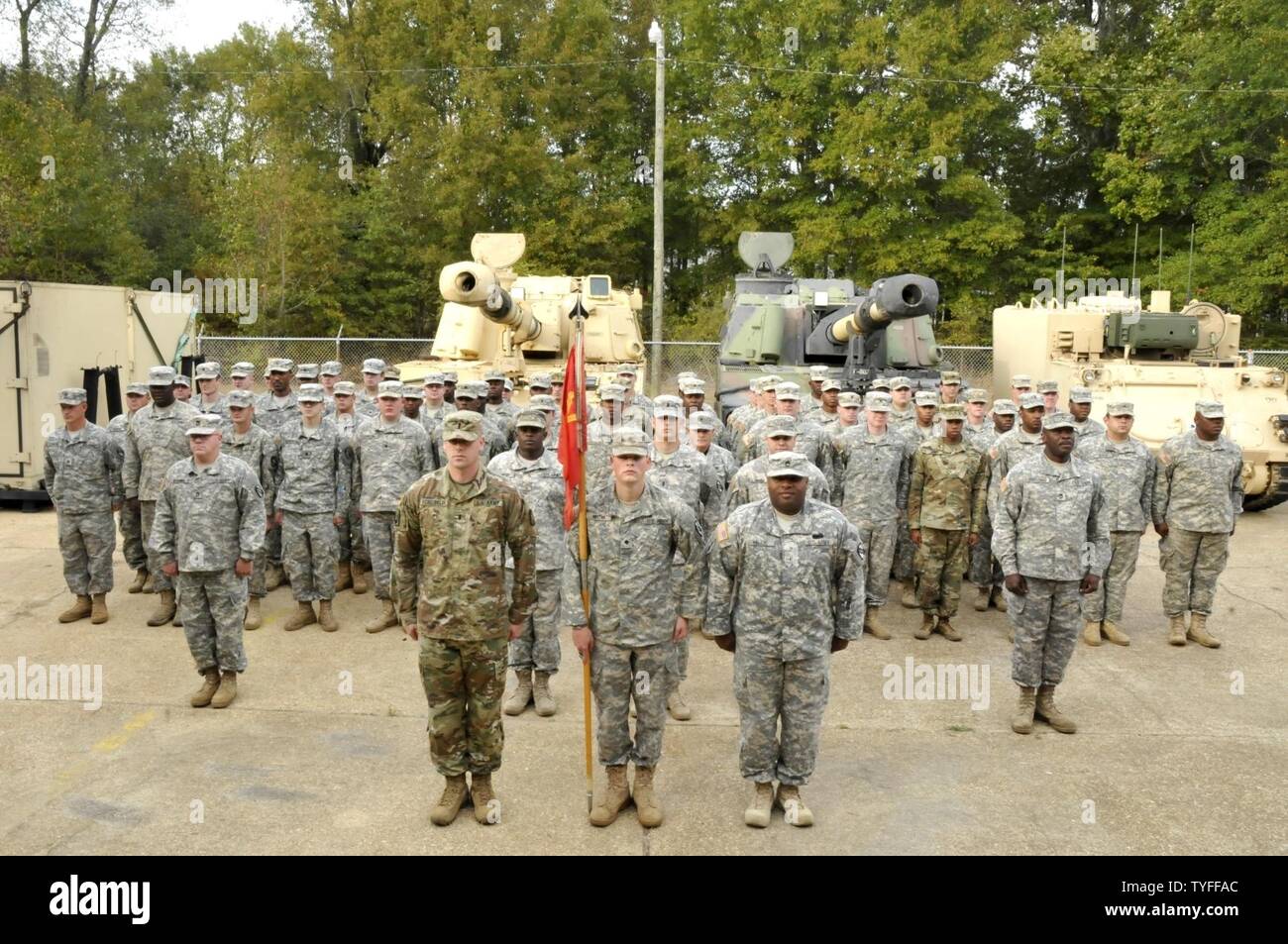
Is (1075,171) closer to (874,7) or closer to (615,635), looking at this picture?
(874,7)

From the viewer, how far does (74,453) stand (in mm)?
8734

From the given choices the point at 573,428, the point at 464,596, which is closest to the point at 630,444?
the point at 573,428

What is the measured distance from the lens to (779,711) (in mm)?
5441

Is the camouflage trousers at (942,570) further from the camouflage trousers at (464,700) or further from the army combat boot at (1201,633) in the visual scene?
the camouflage trousers at (464,700)

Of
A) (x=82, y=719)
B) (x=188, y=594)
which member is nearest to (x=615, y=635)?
(x=188, y=594)

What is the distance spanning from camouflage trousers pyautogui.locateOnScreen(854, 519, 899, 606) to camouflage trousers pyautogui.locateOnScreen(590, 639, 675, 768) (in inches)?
150

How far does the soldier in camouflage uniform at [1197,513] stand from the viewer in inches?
337

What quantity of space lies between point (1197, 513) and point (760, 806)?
5148 millimetres

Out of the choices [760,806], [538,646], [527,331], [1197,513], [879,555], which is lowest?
[760,806]

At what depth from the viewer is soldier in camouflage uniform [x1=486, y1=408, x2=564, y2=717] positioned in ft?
22.7

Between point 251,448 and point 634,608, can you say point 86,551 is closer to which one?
point 251,448

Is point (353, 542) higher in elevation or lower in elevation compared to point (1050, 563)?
lower
